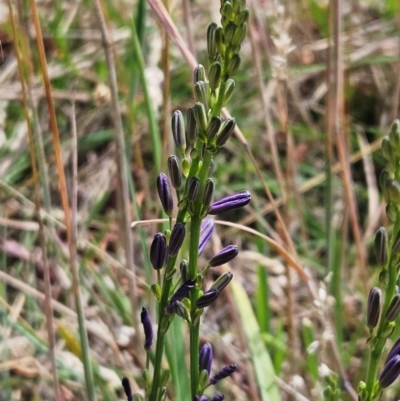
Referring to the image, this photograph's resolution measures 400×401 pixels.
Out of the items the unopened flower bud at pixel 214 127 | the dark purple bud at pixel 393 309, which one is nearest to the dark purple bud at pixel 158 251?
the unopened flower bud at pixel 214 127

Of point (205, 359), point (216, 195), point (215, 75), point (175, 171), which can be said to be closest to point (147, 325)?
point (205, 359)

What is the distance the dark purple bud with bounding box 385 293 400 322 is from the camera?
0.61 meters

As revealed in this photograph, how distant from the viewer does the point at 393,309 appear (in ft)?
2.01

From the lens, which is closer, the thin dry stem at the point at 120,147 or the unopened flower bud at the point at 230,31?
the unopened flower bud at the point at 230,31

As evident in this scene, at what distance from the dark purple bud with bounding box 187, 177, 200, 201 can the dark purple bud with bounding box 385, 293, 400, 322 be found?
20cm

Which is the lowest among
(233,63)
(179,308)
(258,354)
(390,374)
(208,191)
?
(258,354)

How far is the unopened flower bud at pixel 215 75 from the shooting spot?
23.9 inches

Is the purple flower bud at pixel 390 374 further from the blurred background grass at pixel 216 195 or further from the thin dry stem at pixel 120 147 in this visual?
the thin dry stem at pixel 120 147

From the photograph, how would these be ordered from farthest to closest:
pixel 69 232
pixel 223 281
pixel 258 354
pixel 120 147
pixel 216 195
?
1. pixel 216 195
2. pixel 258 354
3. pixel 120 147
4. pixel 69 232
5. pixel 223 281

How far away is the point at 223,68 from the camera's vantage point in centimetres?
61

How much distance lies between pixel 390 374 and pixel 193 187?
269 mm

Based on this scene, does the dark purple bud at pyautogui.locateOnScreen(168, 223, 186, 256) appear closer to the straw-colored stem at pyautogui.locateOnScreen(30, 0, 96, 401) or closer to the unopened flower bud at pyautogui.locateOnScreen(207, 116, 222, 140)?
the unopened flower bud at pyautogui.locateOnScreen(207, 116, 222, 140)

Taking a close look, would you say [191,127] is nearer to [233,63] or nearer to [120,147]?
[233,63]

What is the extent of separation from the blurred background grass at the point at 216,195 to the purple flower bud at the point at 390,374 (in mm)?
340
